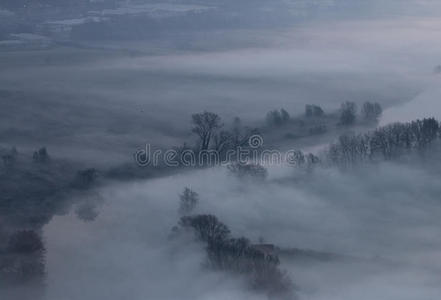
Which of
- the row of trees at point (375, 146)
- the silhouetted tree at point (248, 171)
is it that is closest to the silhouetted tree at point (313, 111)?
the row of trees at point (375, 146)

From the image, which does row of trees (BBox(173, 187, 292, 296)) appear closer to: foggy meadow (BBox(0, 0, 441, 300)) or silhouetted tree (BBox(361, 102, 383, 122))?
foggy meadow (BBox(0, 0, 441, 300))

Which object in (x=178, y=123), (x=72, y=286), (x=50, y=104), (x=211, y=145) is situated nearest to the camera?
(x=72, y=286)

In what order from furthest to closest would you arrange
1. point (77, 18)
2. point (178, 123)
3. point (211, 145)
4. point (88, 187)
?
point (77, 18) < point (178, 123) < point (211, 145) < point (88, 187)

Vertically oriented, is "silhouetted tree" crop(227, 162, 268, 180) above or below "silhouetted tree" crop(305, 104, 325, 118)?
below

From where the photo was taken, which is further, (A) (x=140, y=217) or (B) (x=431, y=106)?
(B) (x=431, y=106)

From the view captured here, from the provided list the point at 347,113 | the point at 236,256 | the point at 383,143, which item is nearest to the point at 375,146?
the point at 383,143

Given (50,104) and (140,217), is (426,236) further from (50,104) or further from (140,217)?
(50,104)

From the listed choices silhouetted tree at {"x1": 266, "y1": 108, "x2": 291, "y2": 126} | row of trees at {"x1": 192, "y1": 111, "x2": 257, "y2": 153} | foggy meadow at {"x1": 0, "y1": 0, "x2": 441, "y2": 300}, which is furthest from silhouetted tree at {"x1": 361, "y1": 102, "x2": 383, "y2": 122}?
row of trees at {"x1": 192, "y1": 111, "x2": 257, "y2": 153}

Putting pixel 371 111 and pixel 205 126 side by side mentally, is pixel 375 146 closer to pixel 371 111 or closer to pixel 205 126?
pixel 371 111

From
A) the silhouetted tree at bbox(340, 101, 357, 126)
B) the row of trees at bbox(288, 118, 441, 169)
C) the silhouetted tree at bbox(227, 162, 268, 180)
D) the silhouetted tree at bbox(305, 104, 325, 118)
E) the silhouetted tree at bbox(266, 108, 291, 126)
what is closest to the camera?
the silhouetted tree at bbox(227, 162, 268, 180)

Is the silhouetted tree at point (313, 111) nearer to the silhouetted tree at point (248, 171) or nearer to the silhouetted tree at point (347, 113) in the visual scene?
the silhouetted tree at point (347, 113)

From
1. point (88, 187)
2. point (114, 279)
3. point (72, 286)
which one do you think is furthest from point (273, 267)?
point (88, 187)
